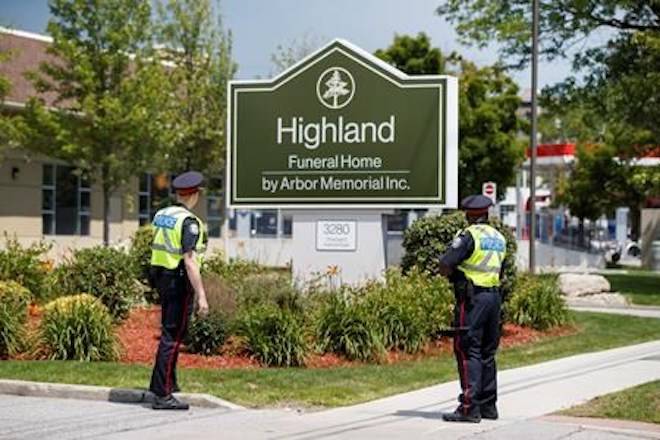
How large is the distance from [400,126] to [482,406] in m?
8.35

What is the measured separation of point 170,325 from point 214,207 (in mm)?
33771

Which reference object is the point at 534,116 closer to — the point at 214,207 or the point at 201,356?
the point at 201,356

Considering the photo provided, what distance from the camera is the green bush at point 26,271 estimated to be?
619 inches

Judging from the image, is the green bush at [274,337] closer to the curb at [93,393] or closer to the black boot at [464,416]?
the curb at [93,393]

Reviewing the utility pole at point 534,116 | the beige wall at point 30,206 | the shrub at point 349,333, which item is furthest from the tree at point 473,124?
the shrub at point 349,333

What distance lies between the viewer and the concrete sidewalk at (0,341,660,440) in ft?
28.9

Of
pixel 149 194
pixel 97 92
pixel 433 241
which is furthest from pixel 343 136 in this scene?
pixel 149 194

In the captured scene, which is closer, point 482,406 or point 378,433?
point 378,433

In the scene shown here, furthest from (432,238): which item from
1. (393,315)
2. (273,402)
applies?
(273,402)

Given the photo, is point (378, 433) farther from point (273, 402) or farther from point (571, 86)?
point (571, 86)

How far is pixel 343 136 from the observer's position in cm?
1759

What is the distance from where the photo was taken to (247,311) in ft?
42.3

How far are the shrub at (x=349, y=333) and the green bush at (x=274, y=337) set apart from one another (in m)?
0.46

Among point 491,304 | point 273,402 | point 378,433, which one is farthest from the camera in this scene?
point 273,402
